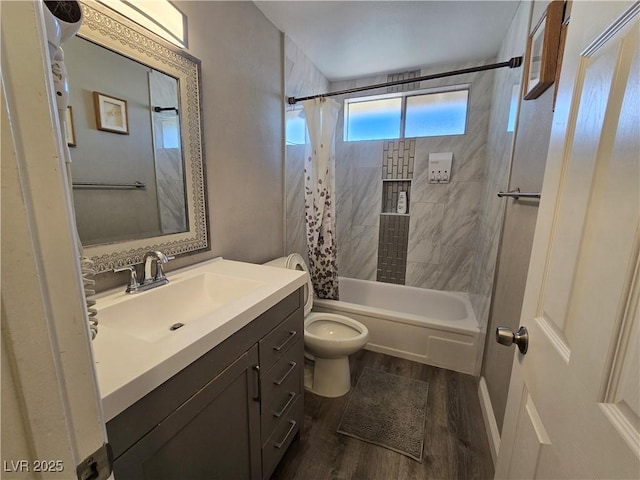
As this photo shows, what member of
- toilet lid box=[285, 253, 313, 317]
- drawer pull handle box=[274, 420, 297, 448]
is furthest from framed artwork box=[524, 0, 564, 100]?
drawer pull handle box=[274, 420, 297, 448]

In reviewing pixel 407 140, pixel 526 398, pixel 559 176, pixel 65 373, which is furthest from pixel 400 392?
pixel 407 140

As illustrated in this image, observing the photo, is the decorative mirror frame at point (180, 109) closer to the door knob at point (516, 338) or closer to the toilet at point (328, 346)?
the toilet at point (328, 346)

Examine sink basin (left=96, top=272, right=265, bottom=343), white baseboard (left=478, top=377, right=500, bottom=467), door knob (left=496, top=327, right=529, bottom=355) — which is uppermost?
door knob (left=496, top=327, right=529, bottom=355)

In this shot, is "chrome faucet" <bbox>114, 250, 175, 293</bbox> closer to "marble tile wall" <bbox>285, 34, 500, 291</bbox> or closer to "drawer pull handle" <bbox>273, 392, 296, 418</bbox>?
"drawer pull handle" <bbox>273, 392, 296, 418</bbox>

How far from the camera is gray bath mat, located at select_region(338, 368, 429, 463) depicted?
1485 millimetres

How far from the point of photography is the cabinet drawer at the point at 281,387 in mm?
1100

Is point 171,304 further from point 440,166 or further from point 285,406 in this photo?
point 440,166

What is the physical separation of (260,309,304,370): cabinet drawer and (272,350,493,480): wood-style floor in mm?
619

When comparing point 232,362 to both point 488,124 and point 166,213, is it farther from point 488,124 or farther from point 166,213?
point 488,124

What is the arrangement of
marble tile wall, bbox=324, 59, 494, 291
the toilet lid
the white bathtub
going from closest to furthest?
the toilet lid, the white bathtub, marble tile wall, bbox=324, 59, 494, 291

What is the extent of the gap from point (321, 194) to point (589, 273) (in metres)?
1.83

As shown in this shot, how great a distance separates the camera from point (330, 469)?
52.6 inches

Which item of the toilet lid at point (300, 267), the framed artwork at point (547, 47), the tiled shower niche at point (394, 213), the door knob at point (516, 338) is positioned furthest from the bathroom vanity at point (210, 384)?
the tiled shower niche at point (394, 213)

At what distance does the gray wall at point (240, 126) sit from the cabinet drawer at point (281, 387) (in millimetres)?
694
